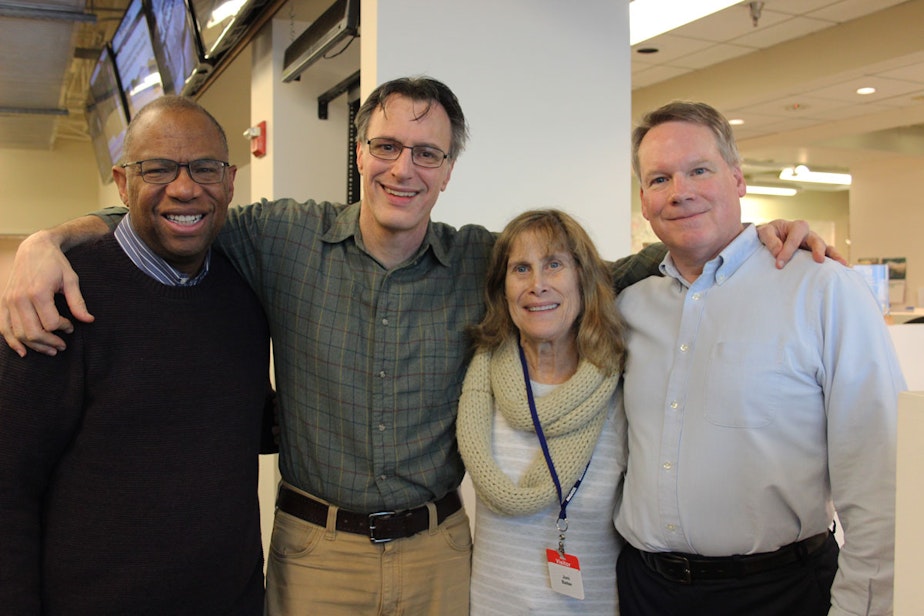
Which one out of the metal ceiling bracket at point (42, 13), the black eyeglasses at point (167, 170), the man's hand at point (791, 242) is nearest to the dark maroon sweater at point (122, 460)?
the black eyeglasses at point (167, 170)

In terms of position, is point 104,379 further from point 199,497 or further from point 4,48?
point 4,48

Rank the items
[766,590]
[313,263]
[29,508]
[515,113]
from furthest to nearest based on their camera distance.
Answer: [515,113]
[313,263]
[766,590]
[29,508]

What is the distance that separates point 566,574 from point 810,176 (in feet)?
41.6

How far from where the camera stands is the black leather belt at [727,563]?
5.19 feet

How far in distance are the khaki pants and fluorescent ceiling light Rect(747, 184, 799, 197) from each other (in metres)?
13.4

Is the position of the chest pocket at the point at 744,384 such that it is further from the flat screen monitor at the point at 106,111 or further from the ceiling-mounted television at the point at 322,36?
the flat screen monitor at the point at 106,111

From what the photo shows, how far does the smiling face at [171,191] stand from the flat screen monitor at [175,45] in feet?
8.25

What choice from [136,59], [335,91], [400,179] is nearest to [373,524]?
[400,179]

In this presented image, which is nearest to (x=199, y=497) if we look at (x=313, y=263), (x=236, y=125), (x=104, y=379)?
(x=104, y=379)

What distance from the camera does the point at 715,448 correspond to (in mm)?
1601

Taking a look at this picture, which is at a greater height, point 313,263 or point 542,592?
point 313,263

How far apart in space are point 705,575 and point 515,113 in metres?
1.84

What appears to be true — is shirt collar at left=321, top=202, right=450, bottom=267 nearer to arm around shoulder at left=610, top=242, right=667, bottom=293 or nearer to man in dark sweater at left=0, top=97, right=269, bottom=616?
man in dark sweater at left=0, top=97, right=269, bottom=616

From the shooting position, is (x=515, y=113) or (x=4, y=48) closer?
(x=515, y=113)
